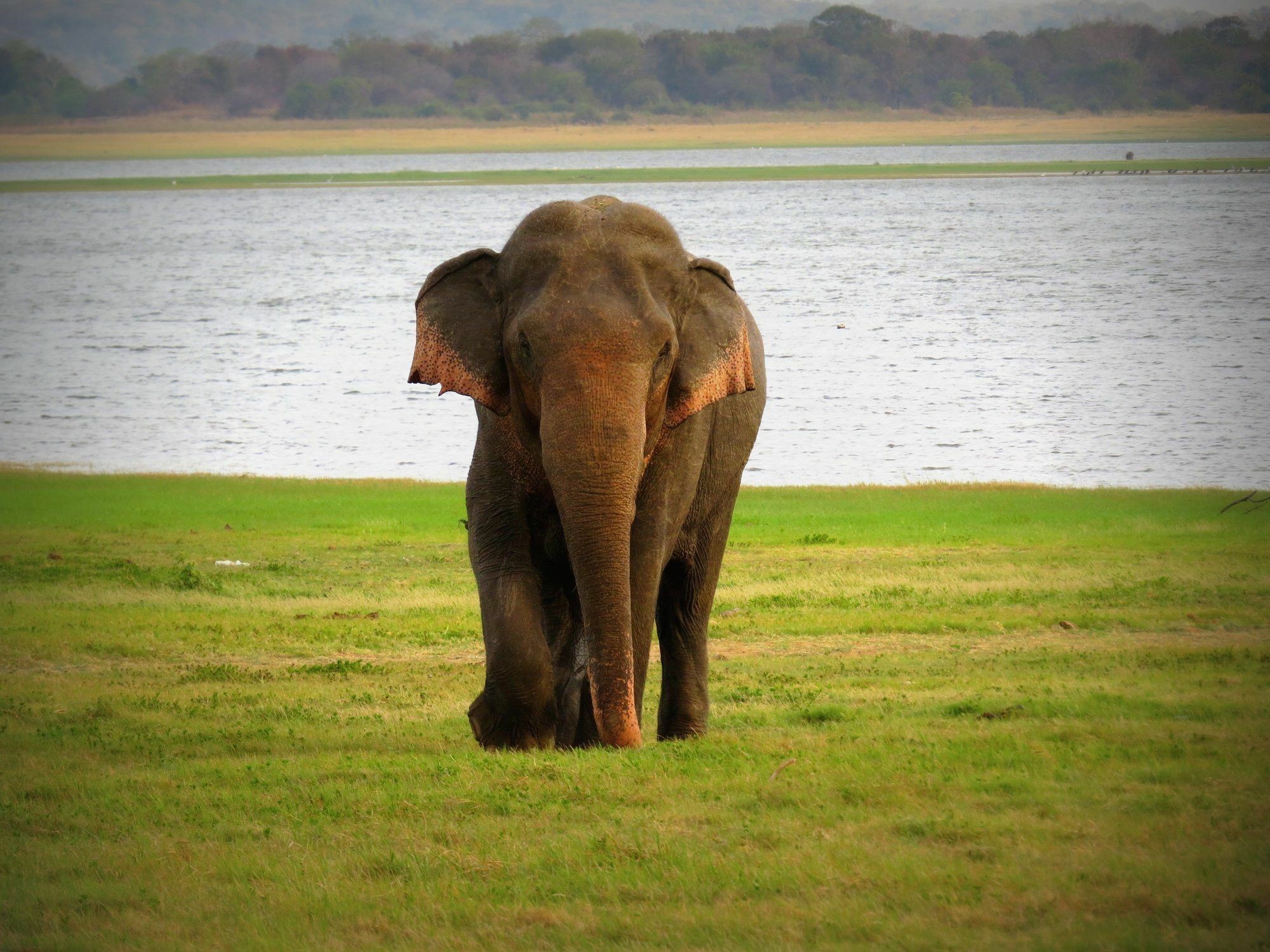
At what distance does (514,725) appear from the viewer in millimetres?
9305

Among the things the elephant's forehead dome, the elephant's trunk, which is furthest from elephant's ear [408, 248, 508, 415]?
the elephant's trunk

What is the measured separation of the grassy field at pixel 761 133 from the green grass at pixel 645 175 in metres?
10.6

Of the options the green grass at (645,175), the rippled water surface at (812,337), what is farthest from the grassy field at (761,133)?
the rippled water surface at (812,337)

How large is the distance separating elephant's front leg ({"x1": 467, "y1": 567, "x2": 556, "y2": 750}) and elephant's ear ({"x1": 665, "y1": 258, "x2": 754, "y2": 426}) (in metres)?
1.22

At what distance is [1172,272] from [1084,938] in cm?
8112

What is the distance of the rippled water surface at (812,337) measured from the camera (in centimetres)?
3531

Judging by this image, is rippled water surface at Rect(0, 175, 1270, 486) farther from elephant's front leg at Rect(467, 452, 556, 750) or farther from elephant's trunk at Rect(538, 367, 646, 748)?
elephant's trunk at Rect(538, 367, 646, 748)

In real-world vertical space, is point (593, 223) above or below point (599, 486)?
above

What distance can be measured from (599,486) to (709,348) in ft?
4.46

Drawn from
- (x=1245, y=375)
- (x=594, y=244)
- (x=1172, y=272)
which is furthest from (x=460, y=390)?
(x=1172, y=272)

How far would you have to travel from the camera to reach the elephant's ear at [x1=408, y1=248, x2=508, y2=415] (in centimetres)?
910

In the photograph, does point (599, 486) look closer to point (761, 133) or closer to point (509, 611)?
point (509, 611)

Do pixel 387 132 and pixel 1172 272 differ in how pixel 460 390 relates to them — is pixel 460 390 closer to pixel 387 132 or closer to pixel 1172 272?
pixel 1172 272

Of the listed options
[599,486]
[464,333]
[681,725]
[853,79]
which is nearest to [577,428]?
[599,486]
